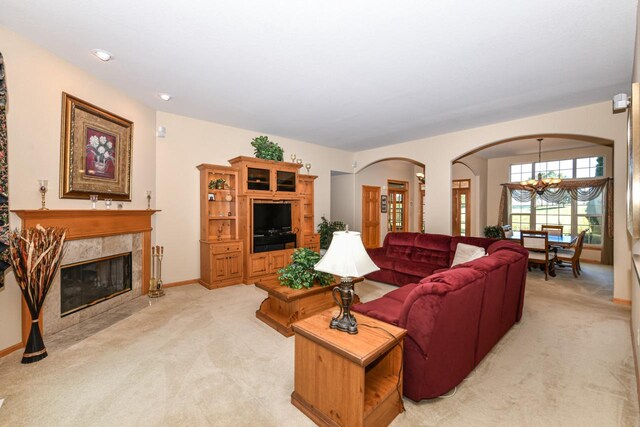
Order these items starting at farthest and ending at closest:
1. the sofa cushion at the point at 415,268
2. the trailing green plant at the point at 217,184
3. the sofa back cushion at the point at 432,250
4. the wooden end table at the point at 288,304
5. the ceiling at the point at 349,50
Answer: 1. the trailing green plant at the point at 217,184
2. the sofa back cushion at the point at 432,250
3. the sofa cushion at the point at 415,268
4. the wooden end table at the point at 288,304
5. the ceiling at the point at 349,50

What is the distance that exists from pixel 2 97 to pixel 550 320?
5.97 meters

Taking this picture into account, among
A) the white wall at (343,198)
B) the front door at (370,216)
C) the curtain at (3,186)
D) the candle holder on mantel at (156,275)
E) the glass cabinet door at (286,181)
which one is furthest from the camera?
the front door at (370,216)

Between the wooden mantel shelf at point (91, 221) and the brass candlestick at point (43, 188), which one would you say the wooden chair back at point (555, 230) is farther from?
the brass candlestick at point (43, 188)

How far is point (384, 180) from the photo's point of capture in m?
8.66

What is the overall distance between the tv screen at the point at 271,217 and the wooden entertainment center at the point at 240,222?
0.08 m

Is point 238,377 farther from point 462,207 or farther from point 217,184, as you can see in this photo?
point 462,207

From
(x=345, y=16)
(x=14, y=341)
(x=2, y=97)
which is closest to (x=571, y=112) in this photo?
(x=345, y=16)

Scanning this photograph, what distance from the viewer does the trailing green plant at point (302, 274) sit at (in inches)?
122

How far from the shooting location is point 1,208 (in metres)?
2.24

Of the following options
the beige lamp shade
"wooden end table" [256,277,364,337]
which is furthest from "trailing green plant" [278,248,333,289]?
the beige lamp shade

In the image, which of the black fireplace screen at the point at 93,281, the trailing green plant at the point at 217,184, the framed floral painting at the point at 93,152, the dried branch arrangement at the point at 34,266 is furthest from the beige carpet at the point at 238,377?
the trailing green plant at the point at 217,184

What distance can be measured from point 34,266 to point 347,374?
2.81 meters

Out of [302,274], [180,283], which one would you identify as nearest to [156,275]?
[180,283]

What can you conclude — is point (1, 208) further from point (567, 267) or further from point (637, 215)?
point (567, 267)
